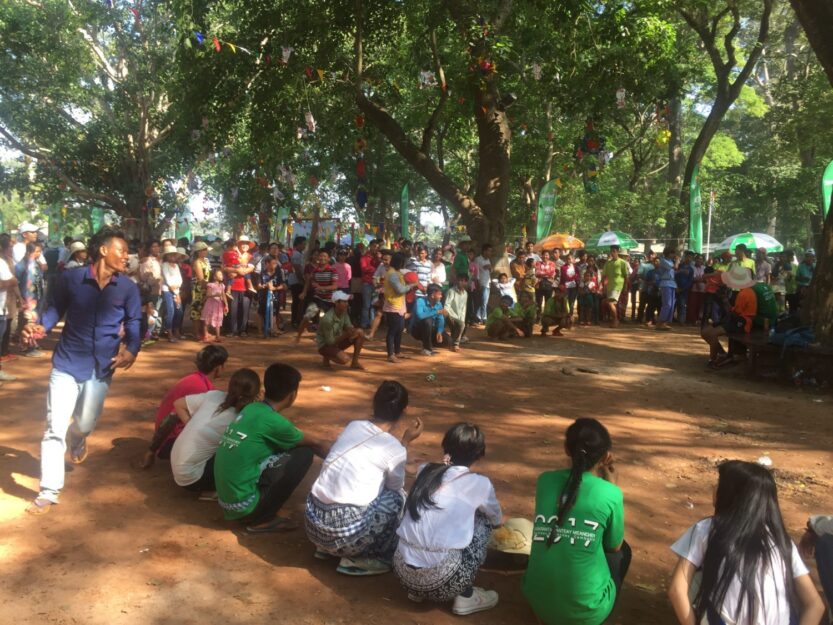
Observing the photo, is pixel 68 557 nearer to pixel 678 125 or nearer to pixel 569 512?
pixel 569 512

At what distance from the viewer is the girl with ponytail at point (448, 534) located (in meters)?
3.62

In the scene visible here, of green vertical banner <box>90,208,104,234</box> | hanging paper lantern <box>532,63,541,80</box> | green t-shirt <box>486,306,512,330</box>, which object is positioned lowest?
green t-shirt <box>486,306,512,330</box>

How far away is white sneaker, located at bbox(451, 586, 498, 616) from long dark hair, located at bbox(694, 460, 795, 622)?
4.22 feet

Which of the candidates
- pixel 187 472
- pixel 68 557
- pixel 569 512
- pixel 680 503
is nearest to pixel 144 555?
pixel 68 557

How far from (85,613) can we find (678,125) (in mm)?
26856

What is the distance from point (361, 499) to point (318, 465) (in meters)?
2.07

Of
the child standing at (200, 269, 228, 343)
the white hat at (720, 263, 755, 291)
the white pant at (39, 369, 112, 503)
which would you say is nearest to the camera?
the white pant at (39, 369, 112, 503)

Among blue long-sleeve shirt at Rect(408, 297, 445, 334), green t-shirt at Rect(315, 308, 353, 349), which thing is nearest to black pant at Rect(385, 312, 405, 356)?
blue long-sleeve shirt at Rect(408, 297, 445, 334)

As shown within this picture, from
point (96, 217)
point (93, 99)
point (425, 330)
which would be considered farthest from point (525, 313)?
point (96, 217)

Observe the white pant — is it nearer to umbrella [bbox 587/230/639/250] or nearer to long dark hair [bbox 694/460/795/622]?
long dark hair [bbox 694/460/795/622]

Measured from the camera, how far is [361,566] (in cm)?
410

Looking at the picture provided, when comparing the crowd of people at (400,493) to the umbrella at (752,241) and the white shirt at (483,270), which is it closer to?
the white shirt at (483,270)

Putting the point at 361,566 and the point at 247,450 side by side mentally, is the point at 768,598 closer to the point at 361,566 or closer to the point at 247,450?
the point at 361,566

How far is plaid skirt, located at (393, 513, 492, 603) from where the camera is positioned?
11.9ft
